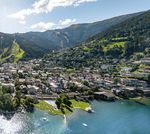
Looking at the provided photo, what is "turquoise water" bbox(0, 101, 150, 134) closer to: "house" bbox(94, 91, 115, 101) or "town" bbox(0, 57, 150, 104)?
"house" bbox(94, 91, 115, 101)

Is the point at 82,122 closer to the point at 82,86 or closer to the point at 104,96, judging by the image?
the point at 104,96

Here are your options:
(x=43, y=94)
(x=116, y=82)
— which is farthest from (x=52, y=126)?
(x=116, y=82)

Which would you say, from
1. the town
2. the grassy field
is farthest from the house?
the grassy field

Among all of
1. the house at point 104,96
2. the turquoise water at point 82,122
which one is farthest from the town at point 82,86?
the turquoise water at point 82,122

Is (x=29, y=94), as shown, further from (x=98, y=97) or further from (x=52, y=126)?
(x=52, y=126)

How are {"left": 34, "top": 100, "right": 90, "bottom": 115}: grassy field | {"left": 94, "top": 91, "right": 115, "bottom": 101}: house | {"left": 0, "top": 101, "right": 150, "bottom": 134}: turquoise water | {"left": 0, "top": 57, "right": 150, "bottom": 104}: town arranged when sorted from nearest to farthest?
{"left": 0, "top": 101, "right": 150, "bottom": 134}: turquoise water, {"left": 34, "top": 100, "right": 90, "bottom": 115}: grassy field, {"left": 0, "top": 57, "right": 150, "bottom": 104}: town, {"left": 94, "top": 91, "right": 115, "bottom": 101}: house

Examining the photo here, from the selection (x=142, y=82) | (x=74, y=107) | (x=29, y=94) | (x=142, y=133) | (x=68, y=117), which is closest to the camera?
(x=142, y=133)

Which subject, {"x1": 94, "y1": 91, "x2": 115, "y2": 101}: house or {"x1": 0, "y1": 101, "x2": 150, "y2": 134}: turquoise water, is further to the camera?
{"x1": 94, "y1": 91, "x2": 115, "y2": 101}: house

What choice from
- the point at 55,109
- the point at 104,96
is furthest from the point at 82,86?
the point at 55,109
